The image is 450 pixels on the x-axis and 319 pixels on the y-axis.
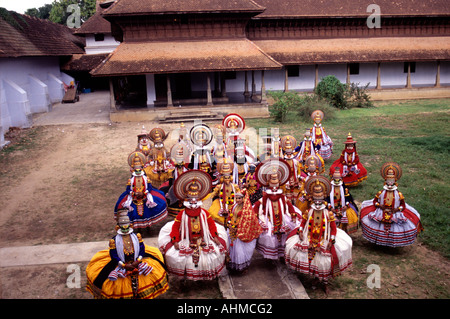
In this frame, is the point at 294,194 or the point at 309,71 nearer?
the point at 294,194

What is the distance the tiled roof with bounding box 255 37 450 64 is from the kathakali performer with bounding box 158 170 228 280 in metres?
18.9

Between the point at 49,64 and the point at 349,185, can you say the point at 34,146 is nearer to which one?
the point at 349,185

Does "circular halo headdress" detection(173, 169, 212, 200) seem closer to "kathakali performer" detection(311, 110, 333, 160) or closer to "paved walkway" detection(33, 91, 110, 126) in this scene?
"kathakali performer" detection(311, 110, 333, 160)

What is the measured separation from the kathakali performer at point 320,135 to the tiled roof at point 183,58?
904 cm

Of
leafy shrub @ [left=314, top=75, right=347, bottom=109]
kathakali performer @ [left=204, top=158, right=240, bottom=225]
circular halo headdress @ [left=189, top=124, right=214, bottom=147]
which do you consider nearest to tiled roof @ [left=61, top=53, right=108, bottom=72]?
leafy shrub @ [left=314, top=75, right=347, bottom=109]

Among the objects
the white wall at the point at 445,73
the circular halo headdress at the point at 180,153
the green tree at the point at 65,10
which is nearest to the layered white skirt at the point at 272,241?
the circular halo headdress at the point at 180,153

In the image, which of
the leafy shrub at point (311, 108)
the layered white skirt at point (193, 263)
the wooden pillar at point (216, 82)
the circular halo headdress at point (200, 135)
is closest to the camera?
the layered white skirt at point (193, 263)

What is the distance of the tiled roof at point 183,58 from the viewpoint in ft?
61.3

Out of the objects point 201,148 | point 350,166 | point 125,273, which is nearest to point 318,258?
point 125,273

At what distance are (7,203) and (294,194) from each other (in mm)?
7151

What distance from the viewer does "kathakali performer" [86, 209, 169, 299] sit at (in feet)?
15.8

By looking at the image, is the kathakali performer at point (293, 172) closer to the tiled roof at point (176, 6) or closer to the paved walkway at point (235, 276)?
the paved walkway at point (235, 276)

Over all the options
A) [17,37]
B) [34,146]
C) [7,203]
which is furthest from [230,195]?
[17,37]
